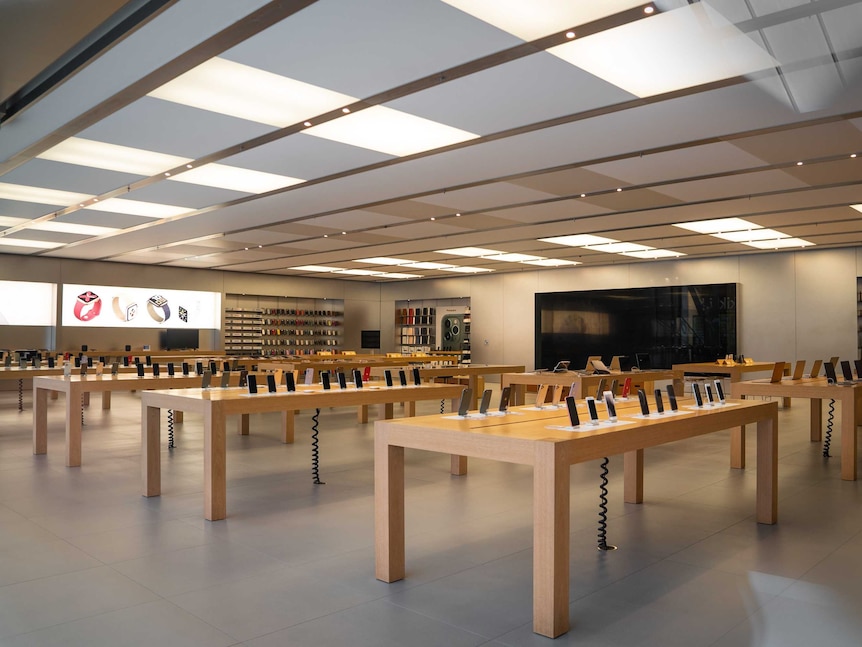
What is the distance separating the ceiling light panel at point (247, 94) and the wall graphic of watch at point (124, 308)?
41.9 feet

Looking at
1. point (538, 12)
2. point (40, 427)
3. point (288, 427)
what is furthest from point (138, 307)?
point (538, 12)

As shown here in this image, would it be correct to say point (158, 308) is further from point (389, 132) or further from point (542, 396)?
point (542, 396)

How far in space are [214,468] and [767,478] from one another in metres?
3.64

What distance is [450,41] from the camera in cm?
401

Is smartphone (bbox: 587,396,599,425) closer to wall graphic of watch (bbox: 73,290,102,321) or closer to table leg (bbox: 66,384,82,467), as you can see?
table leg (bbox: 66,384,82,467)

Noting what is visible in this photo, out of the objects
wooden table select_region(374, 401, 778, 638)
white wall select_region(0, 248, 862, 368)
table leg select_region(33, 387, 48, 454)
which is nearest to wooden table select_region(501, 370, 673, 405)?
wooden table select_region(374, 401, 778, 638)

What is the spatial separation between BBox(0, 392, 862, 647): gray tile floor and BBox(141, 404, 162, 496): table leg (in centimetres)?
17

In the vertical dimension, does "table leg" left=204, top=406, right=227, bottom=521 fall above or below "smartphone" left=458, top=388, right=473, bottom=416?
below

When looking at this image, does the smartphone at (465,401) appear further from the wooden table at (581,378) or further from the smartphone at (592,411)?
the wooden table at (581,378)

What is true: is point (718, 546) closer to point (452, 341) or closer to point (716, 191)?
point (716, 191)

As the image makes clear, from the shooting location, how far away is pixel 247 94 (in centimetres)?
496

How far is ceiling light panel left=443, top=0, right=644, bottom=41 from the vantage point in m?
3.57

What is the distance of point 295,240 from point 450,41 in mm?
8714

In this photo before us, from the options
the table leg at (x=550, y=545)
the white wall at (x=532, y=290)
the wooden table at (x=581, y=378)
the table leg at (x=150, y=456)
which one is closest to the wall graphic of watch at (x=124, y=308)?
the white wall at (x=532, y=290)
